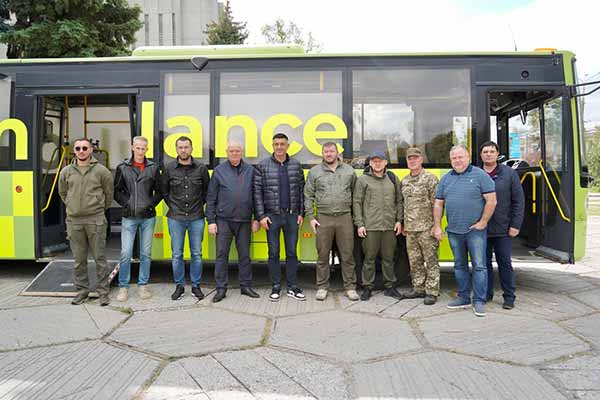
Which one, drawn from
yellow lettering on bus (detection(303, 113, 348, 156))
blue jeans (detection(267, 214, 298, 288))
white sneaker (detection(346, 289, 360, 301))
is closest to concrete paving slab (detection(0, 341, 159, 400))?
blue jeans (detection(267, 214, 298, 288))

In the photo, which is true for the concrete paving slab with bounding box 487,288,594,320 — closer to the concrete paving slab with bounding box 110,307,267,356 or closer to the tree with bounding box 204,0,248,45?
the concrete paving slab with bounding box 110,307,267,356

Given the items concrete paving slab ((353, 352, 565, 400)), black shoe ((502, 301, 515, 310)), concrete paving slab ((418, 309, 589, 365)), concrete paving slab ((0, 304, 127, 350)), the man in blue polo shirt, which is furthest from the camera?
Answer: black shoe ((502, 301, 515, 310))

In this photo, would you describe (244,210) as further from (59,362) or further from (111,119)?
(111,119)

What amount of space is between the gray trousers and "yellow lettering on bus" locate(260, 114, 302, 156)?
87.4 inches

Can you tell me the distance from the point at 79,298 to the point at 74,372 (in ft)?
6.84

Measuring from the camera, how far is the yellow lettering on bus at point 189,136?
6043 millimetres

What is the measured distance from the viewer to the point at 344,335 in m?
4.45

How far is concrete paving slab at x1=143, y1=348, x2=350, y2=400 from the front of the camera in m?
3.29

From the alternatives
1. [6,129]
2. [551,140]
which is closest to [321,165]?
[551,140]

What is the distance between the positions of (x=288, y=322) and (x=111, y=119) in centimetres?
649

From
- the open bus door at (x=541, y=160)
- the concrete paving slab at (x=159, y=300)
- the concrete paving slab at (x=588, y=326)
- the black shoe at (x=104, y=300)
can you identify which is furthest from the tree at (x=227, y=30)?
the concrete paving slab at (x=588, y=326)

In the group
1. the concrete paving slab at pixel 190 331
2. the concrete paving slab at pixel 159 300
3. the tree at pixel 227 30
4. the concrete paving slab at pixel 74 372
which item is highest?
the tree at pixel 227 30

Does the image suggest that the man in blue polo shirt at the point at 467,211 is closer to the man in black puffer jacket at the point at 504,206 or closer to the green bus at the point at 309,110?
the man in black puffer jacket at the point at 504,206

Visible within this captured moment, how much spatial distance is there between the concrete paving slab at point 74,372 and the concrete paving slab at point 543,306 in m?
3.88
